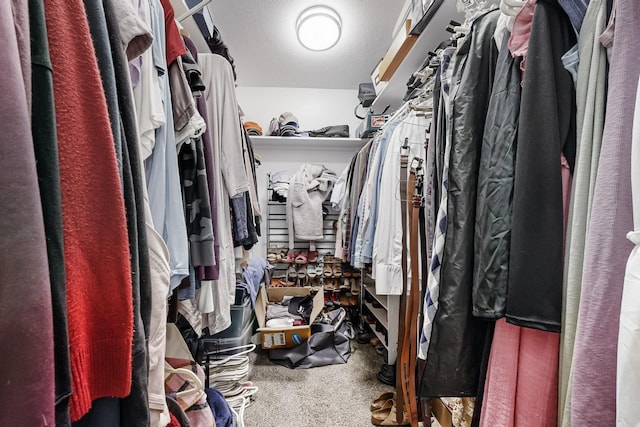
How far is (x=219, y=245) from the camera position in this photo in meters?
0.98

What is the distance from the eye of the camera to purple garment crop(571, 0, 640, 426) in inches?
16.2

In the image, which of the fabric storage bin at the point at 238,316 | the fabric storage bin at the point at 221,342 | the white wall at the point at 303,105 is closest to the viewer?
the fabric storage bin at the point at 221,342

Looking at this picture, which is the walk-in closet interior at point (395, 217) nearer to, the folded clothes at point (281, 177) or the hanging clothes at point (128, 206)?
the hanging clothes at point (128, 206)

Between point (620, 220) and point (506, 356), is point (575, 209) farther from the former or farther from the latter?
point (506, 356)

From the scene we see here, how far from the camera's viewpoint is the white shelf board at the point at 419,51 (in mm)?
1275

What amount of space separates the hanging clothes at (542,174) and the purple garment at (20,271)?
639mm

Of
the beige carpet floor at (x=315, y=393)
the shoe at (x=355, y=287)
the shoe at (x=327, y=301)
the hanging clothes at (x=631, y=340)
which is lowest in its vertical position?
the beige carpet floor at (x=315, y=393)

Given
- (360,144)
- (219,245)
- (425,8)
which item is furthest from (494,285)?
(360,144)

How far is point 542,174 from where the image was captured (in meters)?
0.53

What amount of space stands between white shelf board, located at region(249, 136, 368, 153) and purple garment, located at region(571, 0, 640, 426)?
2.29 meters

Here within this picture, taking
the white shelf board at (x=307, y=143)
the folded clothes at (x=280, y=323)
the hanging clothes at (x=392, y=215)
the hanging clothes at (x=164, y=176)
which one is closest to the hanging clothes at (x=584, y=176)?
the hanging clothes at (x=164, y=176)

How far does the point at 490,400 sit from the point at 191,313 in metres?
0.81

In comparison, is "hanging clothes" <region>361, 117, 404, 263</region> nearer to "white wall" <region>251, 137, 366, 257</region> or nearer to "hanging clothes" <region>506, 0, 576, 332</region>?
"hanging clothes" <region>506, 0, 576, 332</region>

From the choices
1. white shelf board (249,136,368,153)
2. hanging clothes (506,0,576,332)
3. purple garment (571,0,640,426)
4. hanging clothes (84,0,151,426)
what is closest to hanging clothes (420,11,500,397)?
hanging clothes (506,0,576,332)
